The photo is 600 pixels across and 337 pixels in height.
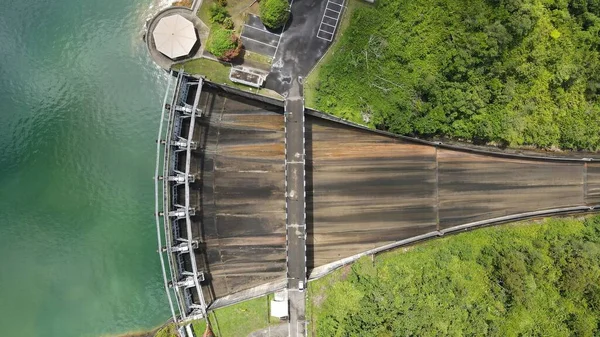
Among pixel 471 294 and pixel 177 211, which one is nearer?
pixel 471 294

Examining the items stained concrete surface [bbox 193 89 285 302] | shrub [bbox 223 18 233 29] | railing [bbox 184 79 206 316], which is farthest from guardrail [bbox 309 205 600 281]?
shrub [bbox 223 18 233 29]

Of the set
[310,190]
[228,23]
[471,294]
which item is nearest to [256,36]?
[228,23]

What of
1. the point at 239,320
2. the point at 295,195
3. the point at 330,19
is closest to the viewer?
the point at 295,195

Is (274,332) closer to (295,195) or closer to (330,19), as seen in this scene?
(295,195)

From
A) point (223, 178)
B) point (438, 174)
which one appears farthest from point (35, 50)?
point (438, 174)

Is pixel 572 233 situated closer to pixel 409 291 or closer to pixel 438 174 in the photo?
pixel 438 174

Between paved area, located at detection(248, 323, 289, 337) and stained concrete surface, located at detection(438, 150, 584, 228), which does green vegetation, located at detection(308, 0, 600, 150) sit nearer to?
stained concrete surface, located at detection(438, 150, 584, 228)
